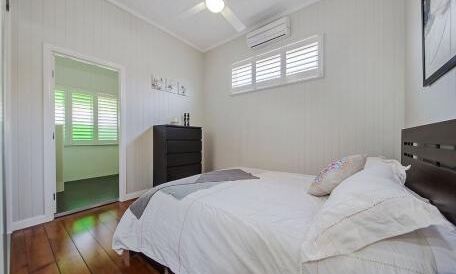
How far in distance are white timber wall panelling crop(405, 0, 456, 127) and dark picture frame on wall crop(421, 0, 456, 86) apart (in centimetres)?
5

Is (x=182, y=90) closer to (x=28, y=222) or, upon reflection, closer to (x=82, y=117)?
(x=82, y=117)

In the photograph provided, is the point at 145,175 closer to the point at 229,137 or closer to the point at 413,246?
the point at 229,137

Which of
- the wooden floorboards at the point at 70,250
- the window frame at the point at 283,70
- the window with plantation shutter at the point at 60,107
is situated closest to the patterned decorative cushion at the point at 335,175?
the wooden floorboards at the point at 70,250

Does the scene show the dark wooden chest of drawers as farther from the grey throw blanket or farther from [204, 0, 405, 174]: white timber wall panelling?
the grey throw blanket

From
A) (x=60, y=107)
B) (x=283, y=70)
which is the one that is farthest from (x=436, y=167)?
(x=60, y=107)

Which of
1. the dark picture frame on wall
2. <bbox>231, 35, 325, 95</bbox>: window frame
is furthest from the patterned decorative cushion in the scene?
<bbox>231, 35, 325, 95</bbox>: window frame

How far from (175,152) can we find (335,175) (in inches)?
89.0

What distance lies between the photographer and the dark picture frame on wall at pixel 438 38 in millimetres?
864

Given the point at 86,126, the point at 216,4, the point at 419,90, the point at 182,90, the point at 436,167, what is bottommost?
the point at 436,167

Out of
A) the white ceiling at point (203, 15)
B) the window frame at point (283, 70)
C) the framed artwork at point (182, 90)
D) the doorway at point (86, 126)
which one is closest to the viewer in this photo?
the window frame at point (283, 70)

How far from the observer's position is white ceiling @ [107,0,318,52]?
8.60ft

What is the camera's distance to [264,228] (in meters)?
0.90

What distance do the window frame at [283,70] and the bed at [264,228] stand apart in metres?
1.43

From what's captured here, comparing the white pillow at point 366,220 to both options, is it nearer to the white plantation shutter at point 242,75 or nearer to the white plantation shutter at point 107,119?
the white plantation shutter at point 242,75
